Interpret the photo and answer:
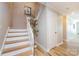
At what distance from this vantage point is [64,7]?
1.67 m

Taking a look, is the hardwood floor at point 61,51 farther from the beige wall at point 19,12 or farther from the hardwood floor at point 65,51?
the beige wall at point 19,12

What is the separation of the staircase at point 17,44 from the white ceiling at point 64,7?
2.07 feet

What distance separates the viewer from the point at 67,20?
173 centimetres

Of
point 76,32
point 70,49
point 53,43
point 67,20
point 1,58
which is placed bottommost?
point 1,58

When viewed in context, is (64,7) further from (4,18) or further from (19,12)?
(4,18)

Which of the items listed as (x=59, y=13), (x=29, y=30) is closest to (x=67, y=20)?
(x=59, y=13)

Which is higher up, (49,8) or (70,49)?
(49,8)

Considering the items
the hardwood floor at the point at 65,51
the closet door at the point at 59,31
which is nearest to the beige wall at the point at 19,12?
the closet door at the point at 59,31

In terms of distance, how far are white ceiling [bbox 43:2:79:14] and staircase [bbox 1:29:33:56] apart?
24.8 inches

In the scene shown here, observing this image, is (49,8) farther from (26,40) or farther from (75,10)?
(26,40)

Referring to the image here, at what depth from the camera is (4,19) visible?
65.1 inches

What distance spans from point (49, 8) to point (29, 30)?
20.1 inches

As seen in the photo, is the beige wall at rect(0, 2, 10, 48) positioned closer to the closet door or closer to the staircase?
the staircase

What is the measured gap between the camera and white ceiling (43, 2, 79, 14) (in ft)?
5.40
